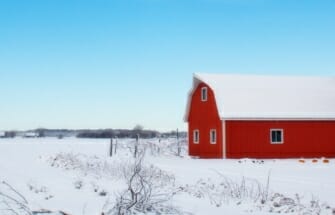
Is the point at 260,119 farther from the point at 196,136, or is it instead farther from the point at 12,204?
the point at 12,204

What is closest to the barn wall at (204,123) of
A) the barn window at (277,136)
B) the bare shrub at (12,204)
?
the barn window at (277,136)

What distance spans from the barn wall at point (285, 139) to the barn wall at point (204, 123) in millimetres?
968

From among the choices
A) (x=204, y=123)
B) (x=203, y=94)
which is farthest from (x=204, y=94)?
(x=204, y=123)

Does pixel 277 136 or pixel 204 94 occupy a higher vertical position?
pixel 204 94

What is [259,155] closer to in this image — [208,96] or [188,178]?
[208,96]

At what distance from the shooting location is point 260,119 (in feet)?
92.5

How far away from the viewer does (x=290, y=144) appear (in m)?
28.7

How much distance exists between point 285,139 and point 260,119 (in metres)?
2.07

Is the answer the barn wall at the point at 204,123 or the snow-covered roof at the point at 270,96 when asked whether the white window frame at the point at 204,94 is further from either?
the snow-covered roof at the point at 270,96

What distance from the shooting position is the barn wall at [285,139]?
27.9 meters

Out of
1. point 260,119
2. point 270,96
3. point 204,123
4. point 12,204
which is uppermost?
point 270,96

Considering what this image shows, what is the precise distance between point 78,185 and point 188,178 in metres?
4.00

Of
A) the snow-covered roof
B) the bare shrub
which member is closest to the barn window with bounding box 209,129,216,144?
the snow-covered roof

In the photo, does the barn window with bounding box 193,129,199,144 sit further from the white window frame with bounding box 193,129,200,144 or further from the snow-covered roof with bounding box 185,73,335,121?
the snow-covered roof with bounding box 185,73,335,121
